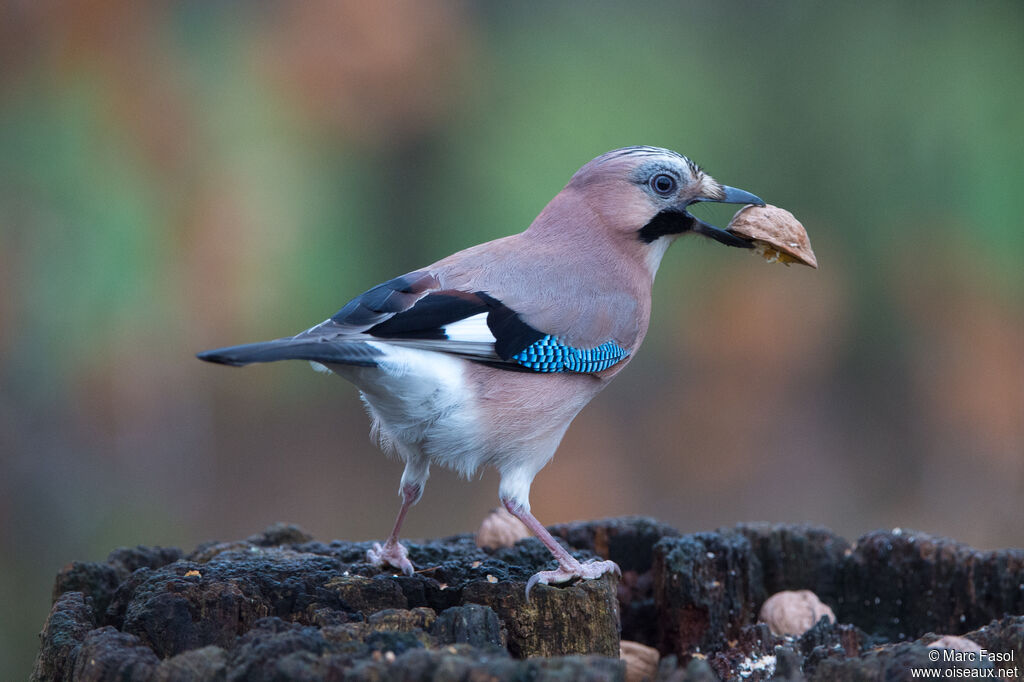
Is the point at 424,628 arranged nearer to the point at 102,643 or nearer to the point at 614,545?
the point at 102,643

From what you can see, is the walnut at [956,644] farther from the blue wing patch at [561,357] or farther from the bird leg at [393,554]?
the bird leg at [393,554]

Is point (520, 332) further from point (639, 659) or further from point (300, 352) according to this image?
point (639, 659)

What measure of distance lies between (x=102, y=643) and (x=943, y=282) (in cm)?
392

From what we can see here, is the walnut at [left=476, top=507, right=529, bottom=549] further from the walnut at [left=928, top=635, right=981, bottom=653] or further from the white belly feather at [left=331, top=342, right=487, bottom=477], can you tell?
the walnut at [left=928, top=635, right=981, bottom=653]

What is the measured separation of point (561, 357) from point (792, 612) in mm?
864

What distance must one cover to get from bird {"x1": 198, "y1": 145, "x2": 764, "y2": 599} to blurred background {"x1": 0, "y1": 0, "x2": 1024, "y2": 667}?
162 cm

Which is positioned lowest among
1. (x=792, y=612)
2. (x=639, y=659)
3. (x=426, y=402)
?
(x=639, y=659)

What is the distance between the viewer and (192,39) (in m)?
4.78

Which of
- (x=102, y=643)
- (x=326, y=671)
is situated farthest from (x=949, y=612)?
(x=102, y=643)

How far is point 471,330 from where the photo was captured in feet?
8.46

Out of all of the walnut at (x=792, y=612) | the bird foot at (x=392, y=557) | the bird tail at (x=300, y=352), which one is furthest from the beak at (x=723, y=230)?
the bird foot at (x=392, y=557)

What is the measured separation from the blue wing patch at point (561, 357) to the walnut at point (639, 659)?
698 mm

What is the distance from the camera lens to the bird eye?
3.04 meters

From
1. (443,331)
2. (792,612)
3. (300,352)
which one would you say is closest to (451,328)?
(443,331)
